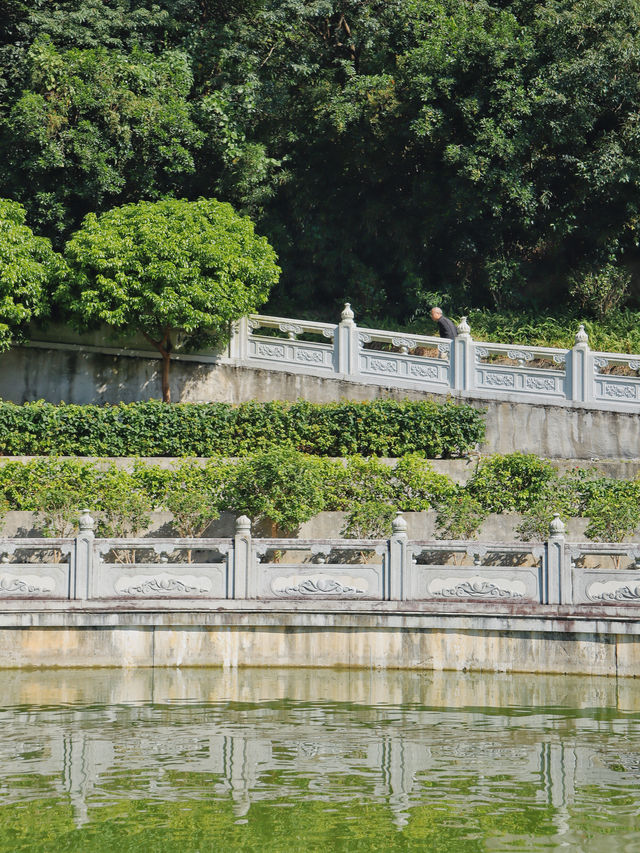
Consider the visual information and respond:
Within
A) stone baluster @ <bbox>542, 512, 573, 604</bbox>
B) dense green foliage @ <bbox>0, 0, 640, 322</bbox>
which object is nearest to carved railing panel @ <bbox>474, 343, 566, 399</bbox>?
dense green foliage @ <bbox>0, 0, 640, 322</bbox>

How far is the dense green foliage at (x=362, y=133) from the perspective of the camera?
22656mm

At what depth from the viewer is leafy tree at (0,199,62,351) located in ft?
65.5

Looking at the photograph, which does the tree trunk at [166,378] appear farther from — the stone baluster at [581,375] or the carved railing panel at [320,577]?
the carved railing panel at [320,577]

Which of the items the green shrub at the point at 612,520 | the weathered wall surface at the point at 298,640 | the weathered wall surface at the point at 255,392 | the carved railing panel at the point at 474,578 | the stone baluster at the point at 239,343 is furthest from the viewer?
the stone baluster at the point at 239,343

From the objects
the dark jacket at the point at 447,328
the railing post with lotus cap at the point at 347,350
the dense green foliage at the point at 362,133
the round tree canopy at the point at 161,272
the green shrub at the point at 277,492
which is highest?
the dense green foliage at the point at 362,133

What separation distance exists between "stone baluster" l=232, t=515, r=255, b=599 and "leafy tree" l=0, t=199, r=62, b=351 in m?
8.68

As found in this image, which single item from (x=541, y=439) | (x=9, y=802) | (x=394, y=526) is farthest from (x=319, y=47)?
(x=9, y=802)

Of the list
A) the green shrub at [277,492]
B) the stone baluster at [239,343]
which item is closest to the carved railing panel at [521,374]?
the stone baluster at [239,343]

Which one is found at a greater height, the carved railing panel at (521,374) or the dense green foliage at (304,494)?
the carved railing panel at (521,374)

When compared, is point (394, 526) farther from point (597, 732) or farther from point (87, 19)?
point (87, 19)

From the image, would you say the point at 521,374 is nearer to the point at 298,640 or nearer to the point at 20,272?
the point at 298,640

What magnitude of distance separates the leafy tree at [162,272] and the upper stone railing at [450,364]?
0.89m

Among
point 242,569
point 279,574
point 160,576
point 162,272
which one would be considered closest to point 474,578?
point 279,574

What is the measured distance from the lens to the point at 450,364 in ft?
64.7
